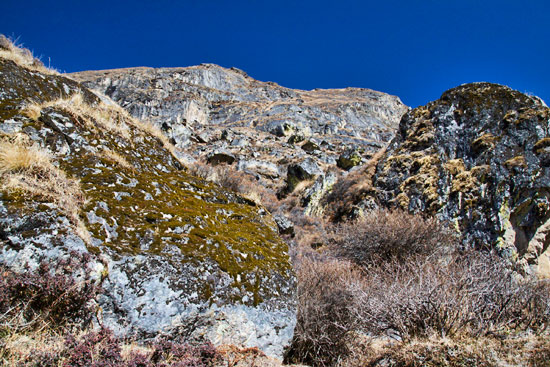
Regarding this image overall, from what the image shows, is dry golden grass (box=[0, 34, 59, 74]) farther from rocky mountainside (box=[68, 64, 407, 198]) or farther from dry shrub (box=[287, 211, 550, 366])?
rocky mountainside (box=[68, 64, 407, 198])

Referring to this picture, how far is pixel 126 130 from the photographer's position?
585 centimetres

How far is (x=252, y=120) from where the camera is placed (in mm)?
54906

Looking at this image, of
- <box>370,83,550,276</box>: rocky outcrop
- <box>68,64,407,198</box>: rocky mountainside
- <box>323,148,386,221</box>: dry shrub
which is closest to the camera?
<box>370,83,550,276</box>: rocky outcrop

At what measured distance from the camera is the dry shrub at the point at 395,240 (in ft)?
26.2

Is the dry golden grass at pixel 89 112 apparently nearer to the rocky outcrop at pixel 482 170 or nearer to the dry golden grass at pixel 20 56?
the dry golden grass at pixel 20 56

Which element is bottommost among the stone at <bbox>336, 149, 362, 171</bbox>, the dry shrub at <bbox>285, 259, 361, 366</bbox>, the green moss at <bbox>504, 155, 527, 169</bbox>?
the dry shrub at <bbox>285, 259, 361, 366</bbox>

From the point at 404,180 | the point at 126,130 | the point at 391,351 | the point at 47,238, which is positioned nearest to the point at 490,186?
the point at 404,180

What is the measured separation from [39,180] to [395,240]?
25.9ft

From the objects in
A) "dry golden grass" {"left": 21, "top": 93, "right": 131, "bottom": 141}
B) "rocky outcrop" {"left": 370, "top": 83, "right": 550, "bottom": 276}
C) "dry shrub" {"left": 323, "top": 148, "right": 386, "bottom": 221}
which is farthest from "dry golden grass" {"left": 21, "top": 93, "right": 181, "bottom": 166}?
"rocky outcrop" {"left": 370, "top": 83, "right": 550, "bottom": 276}

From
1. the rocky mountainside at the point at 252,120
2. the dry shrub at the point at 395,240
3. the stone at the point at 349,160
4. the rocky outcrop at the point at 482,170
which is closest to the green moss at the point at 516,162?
the rocky outcrop at the point at 482,170

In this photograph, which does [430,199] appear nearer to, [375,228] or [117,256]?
[375,228]

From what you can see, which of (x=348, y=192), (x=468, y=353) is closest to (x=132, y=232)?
(x=468, y=353)

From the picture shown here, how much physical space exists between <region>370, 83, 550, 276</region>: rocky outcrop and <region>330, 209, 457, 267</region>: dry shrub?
115 centimetres

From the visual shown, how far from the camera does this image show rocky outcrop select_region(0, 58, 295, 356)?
8.63 feet
